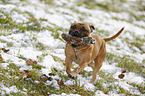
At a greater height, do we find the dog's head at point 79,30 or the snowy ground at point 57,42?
the dog's head at point 79,30

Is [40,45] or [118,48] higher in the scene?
[40,45]

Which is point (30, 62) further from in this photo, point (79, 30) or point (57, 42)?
point (57, 42)

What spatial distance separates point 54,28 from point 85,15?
4166mm

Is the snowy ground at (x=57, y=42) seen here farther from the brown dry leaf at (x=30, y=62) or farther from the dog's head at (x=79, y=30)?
the dog's head at (x=79, y=30)

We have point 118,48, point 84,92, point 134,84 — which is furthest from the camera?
point 118,48

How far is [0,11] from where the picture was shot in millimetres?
7090

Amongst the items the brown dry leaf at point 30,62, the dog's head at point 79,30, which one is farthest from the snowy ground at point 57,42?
the dog's head at point 79,30

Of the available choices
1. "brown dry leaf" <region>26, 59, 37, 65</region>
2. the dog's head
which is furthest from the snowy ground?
the dog's head

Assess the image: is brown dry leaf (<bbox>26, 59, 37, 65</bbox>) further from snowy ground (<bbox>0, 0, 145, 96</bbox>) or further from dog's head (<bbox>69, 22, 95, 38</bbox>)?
dog's head (<bbox>69, 22, 95, 38</bbox>)

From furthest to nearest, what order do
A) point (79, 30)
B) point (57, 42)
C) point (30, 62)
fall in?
point (57, 42) → point (30, 62) → point (79, 30)

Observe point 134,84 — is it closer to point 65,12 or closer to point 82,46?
point 82,46

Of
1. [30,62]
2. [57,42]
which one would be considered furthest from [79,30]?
[57,42]

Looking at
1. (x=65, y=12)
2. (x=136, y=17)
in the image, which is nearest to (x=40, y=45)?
(x=65, y=12)

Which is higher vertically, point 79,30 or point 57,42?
point 79,30
